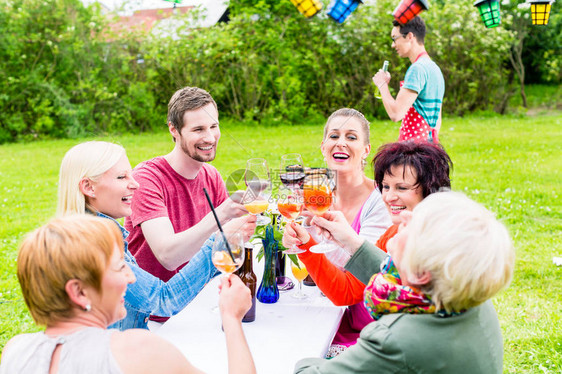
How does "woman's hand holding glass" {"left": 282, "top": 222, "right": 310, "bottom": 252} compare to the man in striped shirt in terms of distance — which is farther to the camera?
the man in striped shirt

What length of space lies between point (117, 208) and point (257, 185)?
610mm

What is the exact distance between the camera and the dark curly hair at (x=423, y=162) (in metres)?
2.31

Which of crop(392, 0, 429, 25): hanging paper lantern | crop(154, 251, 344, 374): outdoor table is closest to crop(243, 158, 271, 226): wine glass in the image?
crop(154, 251, 344, 374): outdoor table

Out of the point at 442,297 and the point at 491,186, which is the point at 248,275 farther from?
the point at 491,186

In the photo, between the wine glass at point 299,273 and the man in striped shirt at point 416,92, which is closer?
the wine glass at point 299,273

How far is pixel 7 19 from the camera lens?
38.9ft

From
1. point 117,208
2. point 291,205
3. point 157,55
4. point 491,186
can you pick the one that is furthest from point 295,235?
point 157,55

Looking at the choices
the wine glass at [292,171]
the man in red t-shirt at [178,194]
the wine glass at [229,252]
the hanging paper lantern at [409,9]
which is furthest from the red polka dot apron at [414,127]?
the wine glass at [229,252]

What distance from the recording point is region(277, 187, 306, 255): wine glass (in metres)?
2.20

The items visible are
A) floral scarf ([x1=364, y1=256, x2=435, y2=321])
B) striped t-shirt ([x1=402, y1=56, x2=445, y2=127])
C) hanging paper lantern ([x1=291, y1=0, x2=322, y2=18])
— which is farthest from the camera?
striped t-shirt ([x1=402, y1=56, x2=445, y2=127])

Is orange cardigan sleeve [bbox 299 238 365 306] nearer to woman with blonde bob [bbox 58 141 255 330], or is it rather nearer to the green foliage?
woman with blonde bob [bbox 58 141 255 330]

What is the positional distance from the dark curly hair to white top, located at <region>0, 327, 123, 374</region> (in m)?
1.47

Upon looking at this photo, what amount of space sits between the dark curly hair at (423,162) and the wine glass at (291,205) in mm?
447

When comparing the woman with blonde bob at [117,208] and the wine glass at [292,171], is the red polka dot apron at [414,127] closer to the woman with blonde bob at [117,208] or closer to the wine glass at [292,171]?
the wine glass at [292,171]
